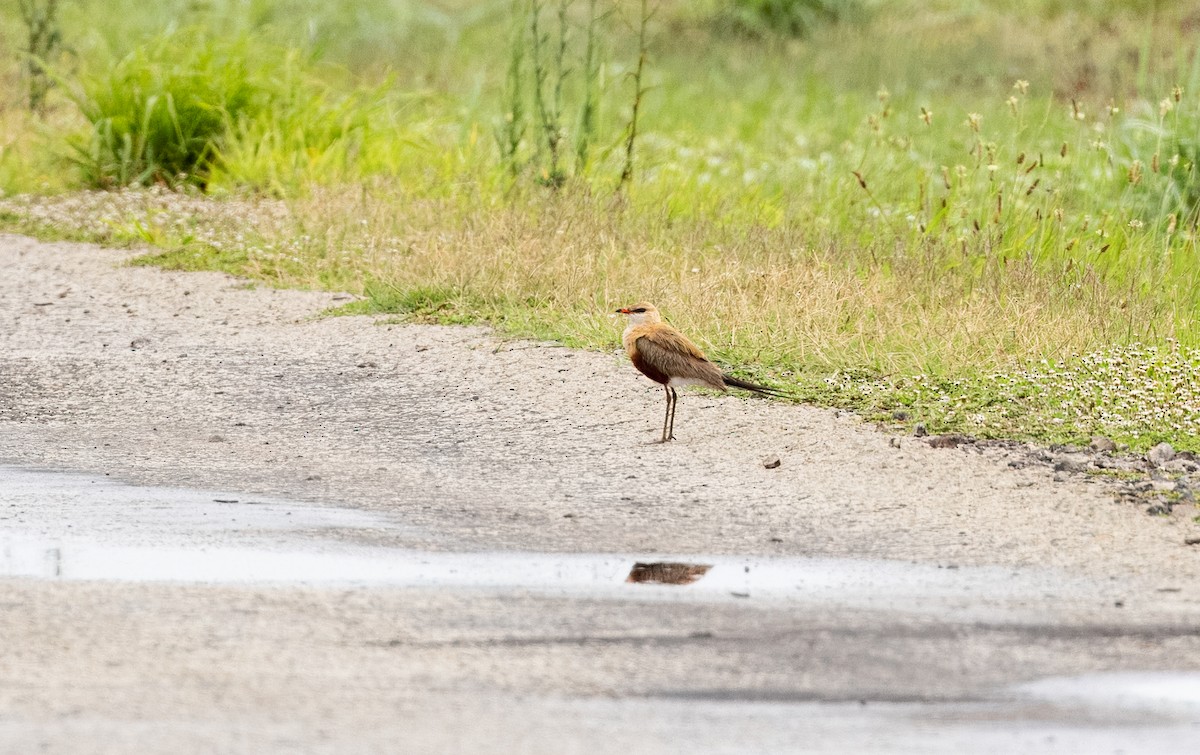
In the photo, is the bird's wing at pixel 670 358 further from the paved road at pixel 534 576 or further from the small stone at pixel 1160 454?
the small stone at pixel 1160 454

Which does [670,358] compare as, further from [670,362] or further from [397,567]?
[397,567]

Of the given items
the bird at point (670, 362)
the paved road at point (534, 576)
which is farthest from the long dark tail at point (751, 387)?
the paved road at point (534, 576)

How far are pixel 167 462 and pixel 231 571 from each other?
5.13 ft

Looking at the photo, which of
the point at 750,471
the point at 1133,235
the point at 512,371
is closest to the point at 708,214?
the point at 1133,235

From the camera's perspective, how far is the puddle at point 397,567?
4785 mm

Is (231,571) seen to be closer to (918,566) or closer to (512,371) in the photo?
(918,566)

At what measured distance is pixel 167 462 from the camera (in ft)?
21.0

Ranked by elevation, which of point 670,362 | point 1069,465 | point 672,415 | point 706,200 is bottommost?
point 706,200

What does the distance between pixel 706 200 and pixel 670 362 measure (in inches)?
189

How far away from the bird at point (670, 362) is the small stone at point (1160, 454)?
4.72 ft

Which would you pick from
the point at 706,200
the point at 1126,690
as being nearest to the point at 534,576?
the point at 1126,690

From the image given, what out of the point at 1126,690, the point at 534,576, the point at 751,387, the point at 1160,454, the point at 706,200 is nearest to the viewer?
the point at 1126,690

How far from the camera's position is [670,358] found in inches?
256

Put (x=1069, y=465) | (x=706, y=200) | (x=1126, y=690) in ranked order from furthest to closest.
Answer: (x=706, y=200) → (x=1069, y=465) → (x=1126, y=690)
